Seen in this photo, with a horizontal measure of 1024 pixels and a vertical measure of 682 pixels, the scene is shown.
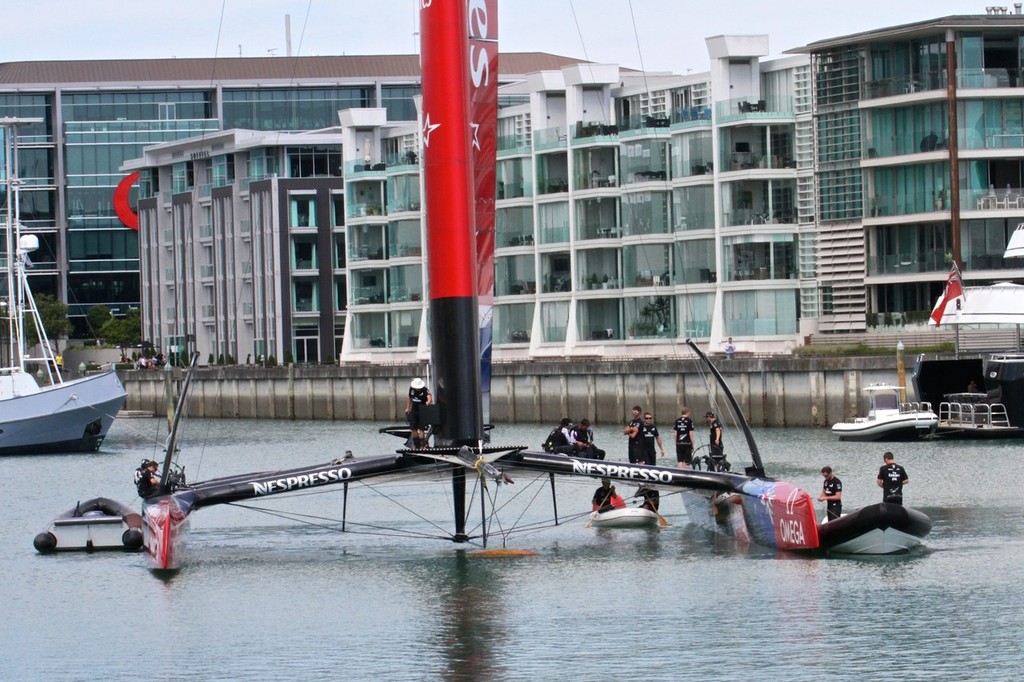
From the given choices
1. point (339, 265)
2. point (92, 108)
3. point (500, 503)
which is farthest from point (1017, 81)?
point (92, 108)

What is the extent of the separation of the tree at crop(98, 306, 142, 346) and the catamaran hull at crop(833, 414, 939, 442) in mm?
90057

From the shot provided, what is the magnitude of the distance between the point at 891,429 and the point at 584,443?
29214 millimetres

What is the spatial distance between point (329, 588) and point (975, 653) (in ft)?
36.9

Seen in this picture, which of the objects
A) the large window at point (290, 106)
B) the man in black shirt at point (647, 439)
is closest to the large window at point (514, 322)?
the large window at point (290, 106)

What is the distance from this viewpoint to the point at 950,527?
36.2 metres

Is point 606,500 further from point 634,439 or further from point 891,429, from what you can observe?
point 891,429

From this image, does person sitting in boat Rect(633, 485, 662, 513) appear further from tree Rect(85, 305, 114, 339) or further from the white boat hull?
tree Rect(85, 305, 114, 339)

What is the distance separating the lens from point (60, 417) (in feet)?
248

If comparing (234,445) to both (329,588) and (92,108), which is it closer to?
(329,588)

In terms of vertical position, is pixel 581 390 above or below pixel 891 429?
above

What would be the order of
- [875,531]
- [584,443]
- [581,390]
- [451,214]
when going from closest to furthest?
[451,214] → [875,531] → [584,443] → [581,390]

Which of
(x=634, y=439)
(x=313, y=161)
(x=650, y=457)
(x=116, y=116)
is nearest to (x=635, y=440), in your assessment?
(x=634, y=439)

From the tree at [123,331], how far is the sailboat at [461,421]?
4541 inches

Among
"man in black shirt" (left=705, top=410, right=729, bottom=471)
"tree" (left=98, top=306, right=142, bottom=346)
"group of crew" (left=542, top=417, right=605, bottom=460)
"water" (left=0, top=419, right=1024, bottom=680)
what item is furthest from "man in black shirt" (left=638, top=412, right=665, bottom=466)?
"tree" (left=98, top=306, right=142, bottom=346)
